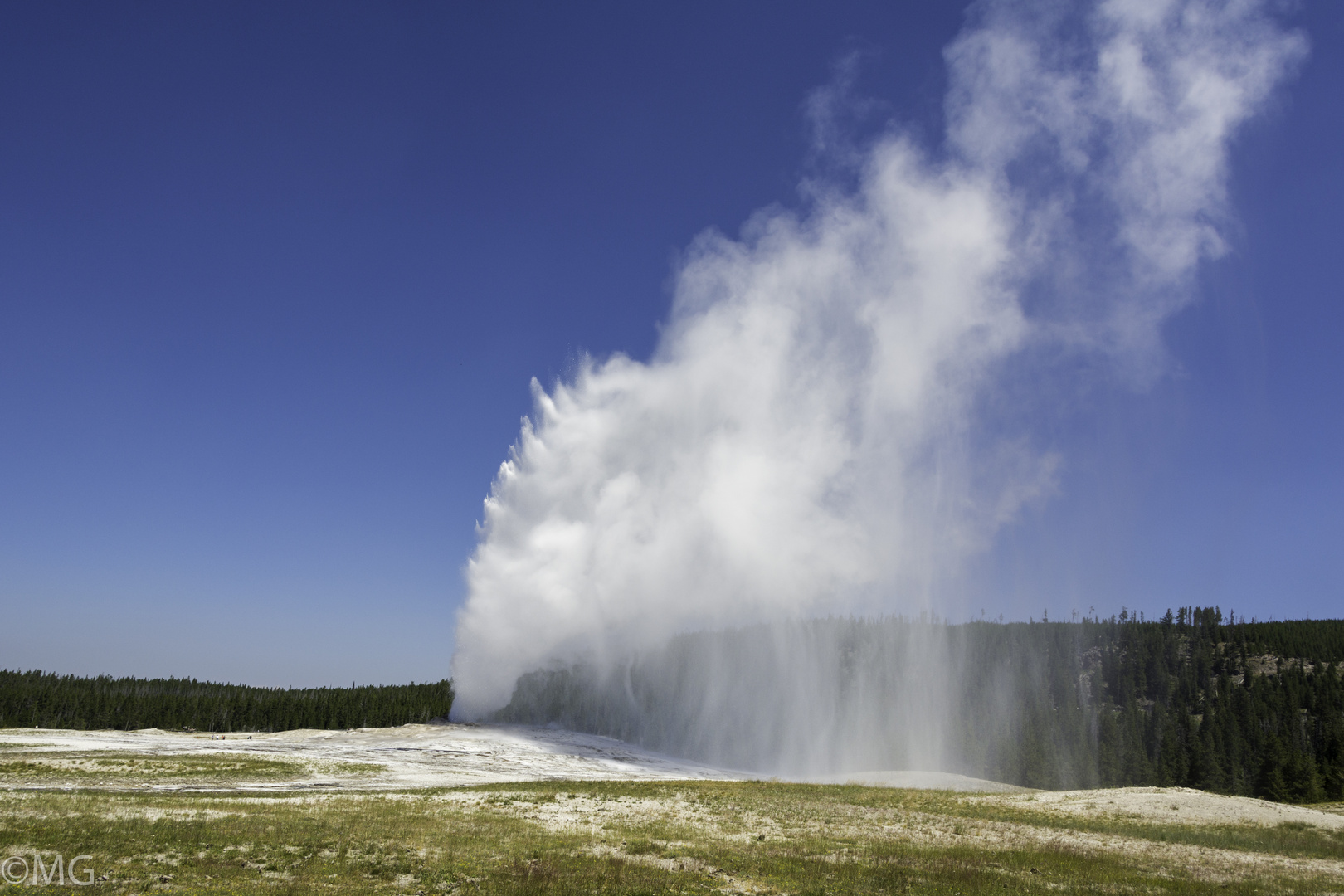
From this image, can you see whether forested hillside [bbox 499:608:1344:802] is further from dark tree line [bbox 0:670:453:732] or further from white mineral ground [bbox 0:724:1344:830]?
dark tree line [bbox 0:670:453:732]

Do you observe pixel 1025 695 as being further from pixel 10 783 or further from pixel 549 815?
pixel 10 783

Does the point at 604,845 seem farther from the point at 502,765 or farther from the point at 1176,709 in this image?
the point at 1176,709

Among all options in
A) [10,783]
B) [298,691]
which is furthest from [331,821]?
[298,691]

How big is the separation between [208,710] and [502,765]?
103m

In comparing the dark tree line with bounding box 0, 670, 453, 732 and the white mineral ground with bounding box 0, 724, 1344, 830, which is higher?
the white mineral ground with bounding box 0, 724, 1344, 830

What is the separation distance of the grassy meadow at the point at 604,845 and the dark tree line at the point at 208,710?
94.8 metres

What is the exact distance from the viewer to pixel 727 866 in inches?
899

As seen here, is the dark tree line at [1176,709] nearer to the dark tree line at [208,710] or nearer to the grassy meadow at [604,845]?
the grassy meadow at [604,845]

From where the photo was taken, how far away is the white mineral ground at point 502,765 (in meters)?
40.2

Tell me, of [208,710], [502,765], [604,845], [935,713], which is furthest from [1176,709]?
[208,710]

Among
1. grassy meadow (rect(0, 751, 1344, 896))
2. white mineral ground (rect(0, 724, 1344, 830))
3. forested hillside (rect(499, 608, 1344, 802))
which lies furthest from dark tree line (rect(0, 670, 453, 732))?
grassy meadow (rect(0, 751, 1344, 896))

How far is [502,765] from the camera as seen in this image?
66750 mm

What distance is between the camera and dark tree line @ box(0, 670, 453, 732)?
129 metres

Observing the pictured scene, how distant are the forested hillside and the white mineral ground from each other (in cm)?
1435
